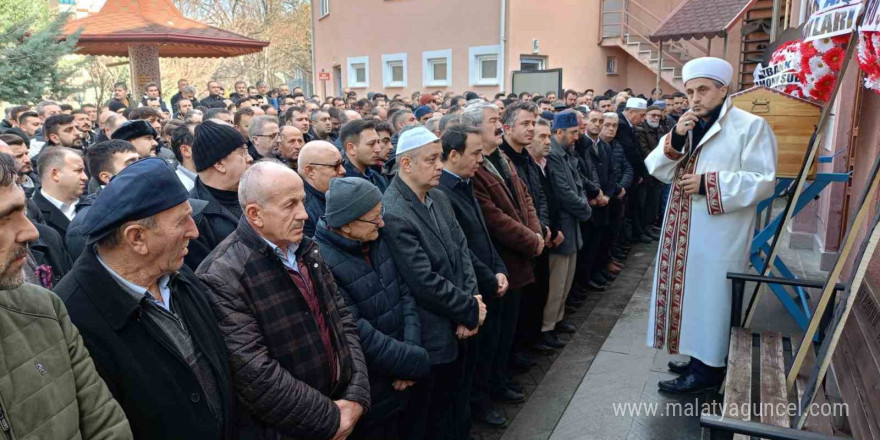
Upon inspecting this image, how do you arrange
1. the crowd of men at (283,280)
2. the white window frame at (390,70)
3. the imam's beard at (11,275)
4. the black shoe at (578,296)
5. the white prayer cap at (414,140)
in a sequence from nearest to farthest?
the imam's beard at (11,275), the crowd of men at (283,280), the white prayer cap at (414,140), the black shoe at (578,296), the white window frame at (390,70)

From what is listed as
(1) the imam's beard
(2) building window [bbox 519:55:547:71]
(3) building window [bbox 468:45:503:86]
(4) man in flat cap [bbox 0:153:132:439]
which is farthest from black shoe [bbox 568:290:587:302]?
(2) building window [bbox 519:55:547:71]

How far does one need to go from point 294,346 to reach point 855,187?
495 cm

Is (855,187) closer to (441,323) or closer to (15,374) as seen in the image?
(441,323)

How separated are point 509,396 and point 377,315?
1751mm

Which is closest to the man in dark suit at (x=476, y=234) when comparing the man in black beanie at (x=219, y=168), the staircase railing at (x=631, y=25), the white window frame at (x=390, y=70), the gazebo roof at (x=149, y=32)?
the man in black beanie at (x=219, y=168)

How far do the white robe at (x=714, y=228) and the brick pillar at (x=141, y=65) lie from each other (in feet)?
39.6

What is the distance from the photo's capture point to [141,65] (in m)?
13.2

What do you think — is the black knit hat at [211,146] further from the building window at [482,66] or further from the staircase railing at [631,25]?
the staircase railing at [631,25]

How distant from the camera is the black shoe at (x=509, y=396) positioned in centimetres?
438

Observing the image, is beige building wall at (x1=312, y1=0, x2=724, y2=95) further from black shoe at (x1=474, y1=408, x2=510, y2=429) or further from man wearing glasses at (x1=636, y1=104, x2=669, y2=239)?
black shoe at (x1=474, y1=408, x2=510, y2=429)

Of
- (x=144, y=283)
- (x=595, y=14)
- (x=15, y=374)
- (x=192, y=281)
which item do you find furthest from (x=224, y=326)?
(x=595, y=14)

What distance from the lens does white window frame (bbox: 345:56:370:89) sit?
2197cm

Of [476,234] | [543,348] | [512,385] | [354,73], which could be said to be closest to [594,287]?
[543,348]

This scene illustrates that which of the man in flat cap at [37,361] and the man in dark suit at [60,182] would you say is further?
the man in dark suit at [60,182]
